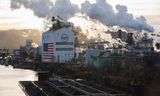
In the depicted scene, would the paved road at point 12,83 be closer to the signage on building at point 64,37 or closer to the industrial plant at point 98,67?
the industrial plant at point 98,67

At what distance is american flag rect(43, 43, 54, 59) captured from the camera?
137 meters

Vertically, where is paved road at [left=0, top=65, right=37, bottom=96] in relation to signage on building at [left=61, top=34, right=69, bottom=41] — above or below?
below

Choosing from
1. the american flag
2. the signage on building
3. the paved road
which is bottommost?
the paved road

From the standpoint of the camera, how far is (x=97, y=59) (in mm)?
84500

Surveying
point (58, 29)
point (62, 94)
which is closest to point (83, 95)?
point (62, 94)

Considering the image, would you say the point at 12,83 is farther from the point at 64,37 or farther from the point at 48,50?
the point at 48,50

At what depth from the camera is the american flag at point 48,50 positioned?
13675cm

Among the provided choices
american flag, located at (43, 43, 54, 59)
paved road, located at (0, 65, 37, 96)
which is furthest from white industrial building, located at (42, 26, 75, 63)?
paved road, located at (0, 65, 37, 96)

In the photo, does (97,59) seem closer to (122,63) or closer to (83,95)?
(122,63)

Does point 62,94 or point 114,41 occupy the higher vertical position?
point 114,41

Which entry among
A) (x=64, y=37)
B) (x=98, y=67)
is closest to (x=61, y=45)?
(x=64, y=37)

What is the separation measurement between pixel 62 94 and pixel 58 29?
89.3 metres

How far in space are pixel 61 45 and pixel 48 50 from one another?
16.7 ft

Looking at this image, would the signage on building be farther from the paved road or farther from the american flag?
the paved road
